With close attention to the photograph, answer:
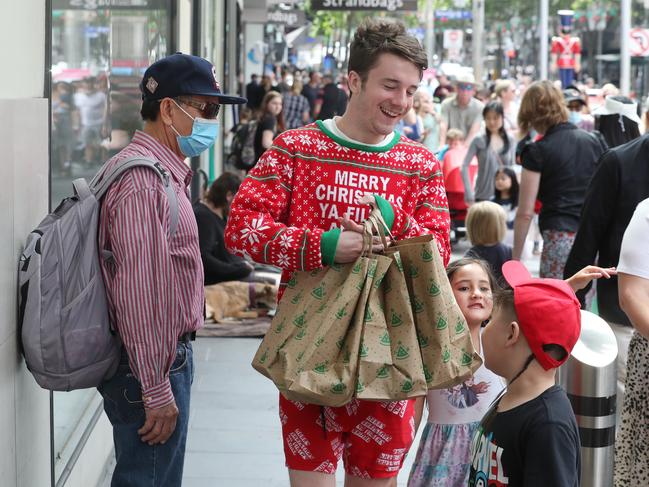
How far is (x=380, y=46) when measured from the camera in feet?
11.5

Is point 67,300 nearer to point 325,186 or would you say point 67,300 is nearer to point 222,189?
point 325,186

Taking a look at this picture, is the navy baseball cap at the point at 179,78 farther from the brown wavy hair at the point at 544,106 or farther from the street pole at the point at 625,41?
the street pole at the point at 625,41

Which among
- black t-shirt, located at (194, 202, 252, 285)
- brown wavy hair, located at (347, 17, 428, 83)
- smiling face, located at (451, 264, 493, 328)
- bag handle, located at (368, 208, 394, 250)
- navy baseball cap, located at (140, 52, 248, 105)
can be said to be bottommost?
black t-shirt, located at (194, 202, 252, 285)

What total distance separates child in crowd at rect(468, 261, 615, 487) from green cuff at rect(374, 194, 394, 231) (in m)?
0.37

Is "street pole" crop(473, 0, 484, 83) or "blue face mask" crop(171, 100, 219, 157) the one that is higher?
"street pole" crop(473, 0, 484, 83)

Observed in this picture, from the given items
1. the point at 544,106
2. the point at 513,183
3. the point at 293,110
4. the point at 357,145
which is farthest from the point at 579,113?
the point at 357,145

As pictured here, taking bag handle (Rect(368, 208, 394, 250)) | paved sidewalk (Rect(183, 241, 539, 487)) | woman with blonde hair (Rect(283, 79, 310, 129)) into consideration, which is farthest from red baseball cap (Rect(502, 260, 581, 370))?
woman with blonde hair (Rect(283, 79, 310, 129))

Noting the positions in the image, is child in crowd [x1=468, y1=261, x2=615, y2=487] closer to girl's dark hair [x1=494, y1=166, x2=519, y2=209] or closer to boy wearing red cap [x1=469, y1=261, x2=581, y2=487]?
boy wearing red cap [x1=469, y1=261, x2=581, y2=487]

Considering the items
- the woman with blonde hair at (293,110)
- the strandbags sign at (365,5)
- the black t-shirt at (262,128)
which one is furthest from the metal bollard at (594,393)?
the strandbags sign at (365,5)

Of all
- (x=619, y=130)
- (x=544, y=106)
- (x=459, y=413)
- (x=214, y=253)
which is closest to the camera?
(x=459, y=413)

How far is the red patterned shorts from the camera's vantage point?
3.50m

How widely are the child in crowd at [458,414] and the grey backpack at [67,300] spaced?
5.28ft

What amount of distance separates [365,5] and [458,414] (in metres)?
19.0

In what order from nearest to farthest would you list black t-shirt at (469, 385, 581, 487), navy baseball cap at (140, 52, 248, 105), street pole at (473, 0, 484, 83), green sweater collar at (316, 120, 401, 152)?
1. black t-shirt at (469, 385, 581, 487)
2. green sweater collar at (316, 120, 401, 152)
3. navy baseball cap at (140, 52, 248, 105)
4. street pole at (473, 0, 484, 83)
